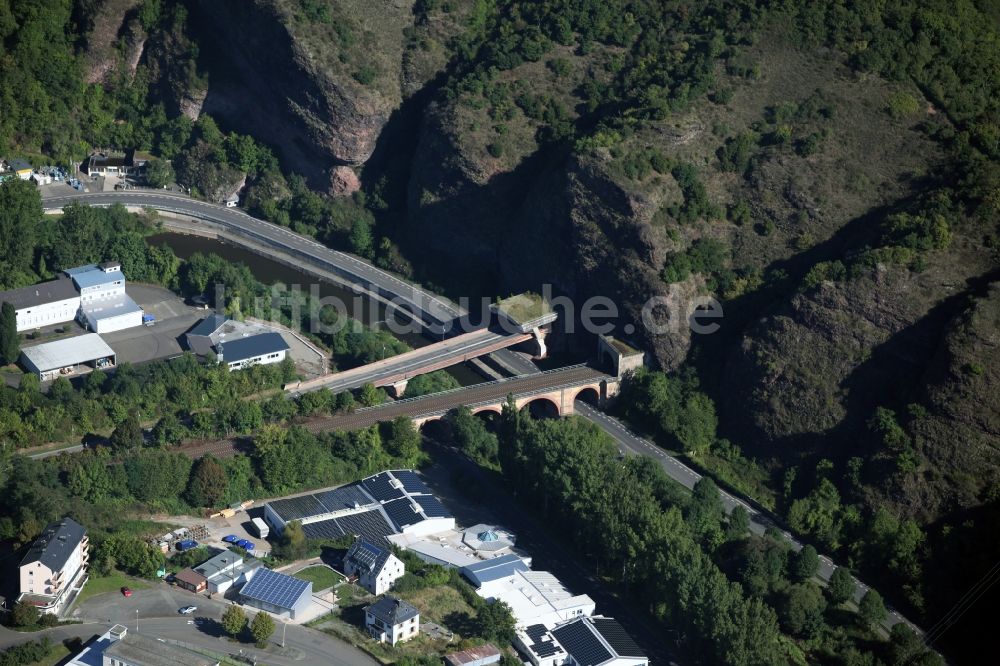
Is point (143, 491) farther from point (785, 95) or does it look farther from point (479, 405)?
point (785, 95)

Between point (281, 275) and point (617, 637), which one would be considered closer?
point (617, 637)

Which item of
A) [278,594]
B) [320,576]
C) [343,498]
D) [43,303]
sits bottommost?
[320,576]

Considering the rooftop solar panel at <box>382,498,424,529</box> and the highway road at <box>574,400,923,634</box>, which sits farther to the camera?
the rooftop solar panel at <box>382,498,424,529</box>

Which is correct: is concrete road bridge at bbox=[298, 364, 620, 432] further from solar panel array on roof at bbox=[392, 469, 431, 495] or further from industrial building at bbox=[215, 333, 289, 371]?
industrial building at bbox=[215, 333, 289, 371]

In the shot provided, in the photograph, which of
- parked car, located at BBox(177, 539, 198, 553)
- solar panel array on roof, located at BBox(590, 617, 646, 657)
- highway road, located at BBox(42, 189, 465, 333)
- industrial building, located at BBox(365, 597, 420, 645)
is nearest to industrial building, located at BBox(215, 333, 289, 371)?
highway road, located at BBox(42, 189, 465, 333)

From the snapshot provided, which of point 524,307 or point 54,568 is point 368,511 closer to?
point 54,568


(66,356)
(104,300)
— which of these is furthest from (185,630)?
(104,300)
